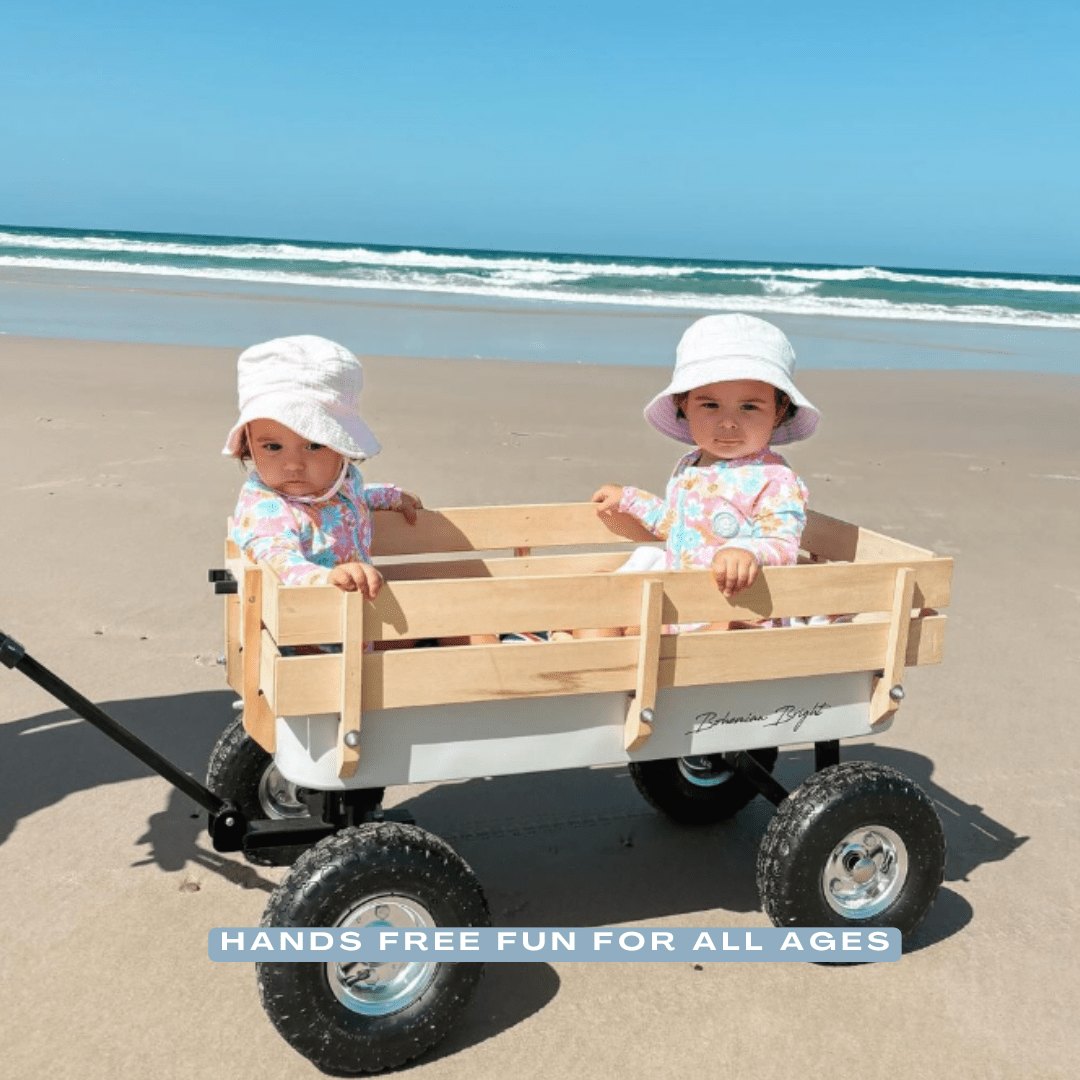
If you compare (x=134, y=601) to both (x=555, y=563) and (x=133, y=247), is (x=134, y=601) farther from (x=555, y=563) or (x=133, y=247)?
(x=133, y=247)

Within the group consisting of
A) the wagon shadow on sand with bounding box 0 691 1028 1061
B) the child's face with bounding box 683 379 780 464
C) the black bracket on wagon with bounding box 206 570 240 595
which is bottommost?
the wagon shadow on sand with bounding box 0 691 1028 1061

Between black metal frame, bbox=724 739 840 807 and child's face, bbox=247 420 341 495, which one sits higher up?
child's face, bbox=247 420 341 495

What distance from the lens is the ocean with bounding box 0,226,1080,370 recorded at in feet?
61.7

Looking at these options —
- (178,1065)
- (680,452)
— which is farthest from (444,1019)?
(680,452)

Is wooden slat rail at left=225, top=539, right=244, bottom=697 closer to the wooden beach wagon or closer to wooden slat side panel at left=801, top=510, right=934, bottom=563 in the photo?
the wooden beach wagon

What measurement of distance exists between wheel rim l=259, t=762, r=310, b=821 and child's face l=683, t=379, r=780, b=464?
1610mm

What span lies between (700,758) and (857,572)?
1.11 metres

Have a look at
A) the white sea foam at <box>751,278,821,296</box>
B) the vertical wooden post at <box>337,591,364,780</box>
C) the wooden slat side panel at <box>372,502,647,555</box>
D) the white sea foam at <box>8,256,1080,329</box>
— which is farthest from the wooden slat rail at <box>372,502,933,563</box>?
the white sea foam at <box>751,278,821,296</box>

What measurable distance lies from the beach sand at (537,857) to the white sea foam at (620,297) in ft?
75.7

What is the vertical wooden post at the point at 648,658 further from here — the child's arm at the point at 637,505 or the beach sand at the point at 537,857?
the child's arm at the point at 637,505

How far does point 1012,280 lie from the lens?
170ft

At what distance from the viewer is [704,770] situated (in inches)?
162

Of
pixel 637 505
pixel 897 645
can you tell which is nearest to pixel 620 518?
pixel 637 505

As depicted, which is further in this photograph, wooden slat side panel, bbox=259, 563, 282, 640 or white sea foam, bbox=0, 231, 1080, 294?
white sea foam, bbox=0, 231, 1080, 294
